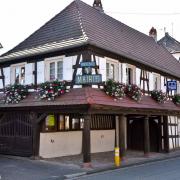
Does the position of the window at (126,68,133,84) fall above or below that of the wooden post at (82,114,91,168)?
above

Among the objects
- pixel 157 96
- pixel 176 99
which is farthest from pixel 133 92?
pixel 176 99

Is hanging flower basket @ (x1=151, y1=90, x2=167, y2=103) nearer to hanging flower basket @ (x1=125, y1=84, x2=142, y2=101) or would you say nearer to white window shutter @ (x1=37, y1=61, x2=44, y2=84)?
hanging flower basket @ (x1=125, y1=84, x2=142, y2=101)

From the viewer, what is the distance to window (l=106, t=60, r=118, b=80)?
17922mm

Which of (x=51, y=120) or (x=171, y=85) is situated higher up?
(x=171, y=85)

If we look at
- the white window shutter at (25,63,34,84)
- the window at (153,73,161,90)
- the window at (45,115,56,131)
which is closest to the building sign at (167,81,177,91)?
the window at (153,73,161,90)

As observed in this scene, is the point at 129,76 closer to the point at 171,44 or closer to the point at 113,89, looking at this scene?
the point at 113,89

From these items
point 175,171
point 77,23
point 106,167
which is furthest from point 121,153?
point 77,23

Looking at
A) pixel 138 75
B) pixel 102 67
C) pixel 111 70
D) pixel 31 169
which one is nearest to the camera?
pixel 31 169

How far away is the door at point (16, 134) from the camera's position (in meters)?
17.7

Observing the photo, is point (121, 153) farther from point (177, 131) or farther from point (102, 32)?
point (177, 131)

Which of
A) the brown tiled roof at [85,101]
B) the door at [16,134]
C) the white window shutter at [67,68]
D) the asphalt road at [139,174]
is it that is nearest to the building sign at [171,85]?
the brown tiled roof at [85,101]

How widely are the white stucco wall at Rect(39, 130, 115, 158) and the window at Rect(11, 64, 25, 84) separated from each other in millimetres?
3232

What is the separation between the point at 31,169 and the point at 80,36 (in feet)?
20.7

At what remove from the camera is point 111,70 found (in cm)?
1822
